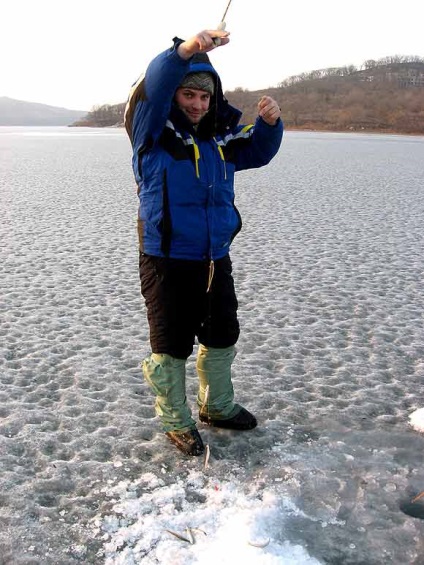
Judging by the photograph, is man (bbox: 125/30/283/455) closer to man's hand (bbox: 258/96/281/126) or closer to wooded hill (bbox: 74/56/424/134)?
man's hand (bbox: 258/96/281/126)

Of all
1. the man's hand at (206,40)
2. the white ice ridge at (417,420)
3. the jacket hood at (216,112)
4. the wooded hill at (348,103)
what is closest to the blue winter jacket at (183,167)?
the jacket hood at (216,112)

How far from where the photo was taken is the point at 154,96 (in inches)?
91.8

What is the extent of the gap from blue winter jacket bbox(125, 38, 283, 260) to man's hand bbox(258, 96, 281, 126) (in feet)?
0.12

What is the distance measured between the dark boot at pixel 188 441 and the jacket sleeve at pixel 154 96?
1291 mm

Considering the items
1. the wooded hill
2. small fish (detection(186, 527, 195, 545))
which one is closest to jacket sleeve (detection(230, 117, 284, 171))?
small fish (detection(186, 527, 195, 545))

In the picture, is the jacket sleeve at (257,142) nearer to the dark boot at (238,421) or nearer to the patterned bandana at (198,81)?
the patterned bandana at (198,81)

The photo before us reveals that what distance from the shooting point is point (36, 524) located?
7.25 feet

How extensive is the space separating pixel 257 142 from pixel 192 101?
15.3 inches

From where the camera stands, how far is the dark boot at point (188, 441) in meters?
2.68

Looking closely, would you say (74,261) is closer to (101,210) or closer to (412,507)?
(101,210)

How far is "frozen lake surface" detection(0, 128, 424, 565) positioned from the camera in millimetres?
2172

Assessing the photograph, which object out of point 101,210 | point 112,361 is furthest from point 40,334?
point 101,210

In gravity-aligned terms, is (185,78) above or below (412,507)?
above

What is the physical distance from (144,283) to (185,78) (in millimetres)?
899
